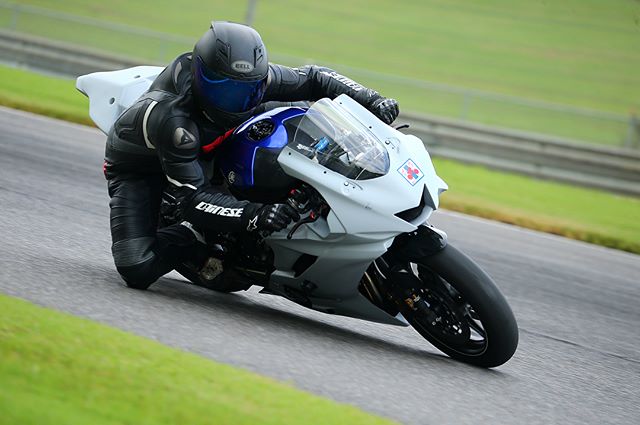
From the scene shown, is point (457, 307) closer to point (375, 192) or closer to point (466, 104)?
point (375, 192)

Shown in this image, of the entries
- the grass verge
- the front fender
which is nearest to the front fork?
the front fender

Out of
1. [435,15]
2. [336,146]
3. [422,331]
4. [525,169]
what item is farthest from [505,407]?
[435,15]

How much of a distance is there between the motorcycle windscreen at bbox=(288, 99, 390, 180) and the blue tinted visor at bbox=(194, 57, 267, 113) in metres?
0.31

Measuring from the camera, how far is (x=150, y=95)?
6086 mm

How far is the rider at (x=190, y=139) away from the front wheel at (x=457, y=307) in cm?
76

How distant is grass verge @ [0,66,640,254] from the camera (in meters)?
12.6

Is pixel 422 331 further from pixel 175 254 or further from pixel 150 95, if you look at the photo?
pixel 150 95

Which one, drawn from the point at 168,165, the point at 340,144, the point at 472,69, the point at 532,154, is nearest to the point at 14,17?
the point at 532,154

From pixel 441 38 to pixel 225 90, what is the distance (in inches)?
1173

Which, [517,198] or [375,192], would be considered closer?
[375,192]

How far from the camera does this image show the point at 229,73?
550 centimetres

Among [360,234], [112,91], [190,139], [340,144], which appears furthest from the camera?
[112,91]

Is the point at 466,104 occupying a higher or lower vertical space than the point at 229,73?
lower

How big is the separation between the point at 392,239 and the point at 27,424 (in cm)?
240
